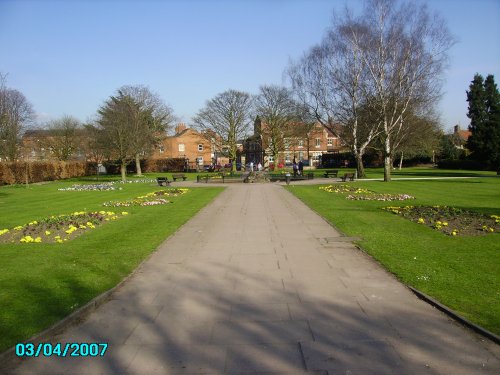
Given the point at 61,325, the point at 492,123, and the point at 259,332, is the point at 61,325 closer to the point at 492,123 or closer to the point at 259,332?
the point at 259,332

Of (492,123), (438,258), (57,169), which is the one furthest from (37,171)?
(492,123)

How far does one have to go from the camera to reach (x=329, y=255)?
306 inches

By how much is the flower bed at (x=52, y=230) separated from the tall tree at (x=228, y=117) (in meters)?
46.1

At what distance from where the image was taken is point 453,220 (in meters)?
11.1

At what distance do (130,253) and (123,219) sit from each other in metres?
5.22

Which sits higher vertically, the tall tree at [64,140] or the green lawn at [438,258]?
the tall tree at [64,140]

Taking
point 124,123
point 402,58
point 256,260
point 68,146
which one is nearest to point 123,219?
point 256,260

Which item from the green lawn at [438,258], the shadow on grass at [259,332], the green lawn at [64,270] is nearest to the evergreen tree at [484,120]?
the green lawn at [438,258]

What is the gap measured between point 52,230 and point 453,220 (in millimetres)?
11085

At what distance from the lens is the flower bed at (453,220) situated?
9.86 metres

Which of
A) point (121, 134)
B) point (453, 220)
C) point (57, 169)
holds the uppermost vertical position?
point (121, 134)

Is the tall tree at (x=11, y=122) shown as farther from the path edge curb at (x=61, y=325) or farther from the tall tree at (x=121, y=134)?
the path edge curb at (x=61, y=325)

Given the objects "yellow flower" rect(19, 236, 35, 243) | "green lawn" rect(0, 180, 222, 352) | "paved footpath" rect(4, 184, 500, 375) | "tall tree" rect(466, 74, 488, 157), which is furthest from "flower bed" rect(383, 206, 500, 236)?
"tall tree" rect(466, 74, 488, 157)

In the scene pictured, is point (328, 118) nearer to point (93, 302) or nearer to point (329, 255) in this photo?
point (329, 255)
